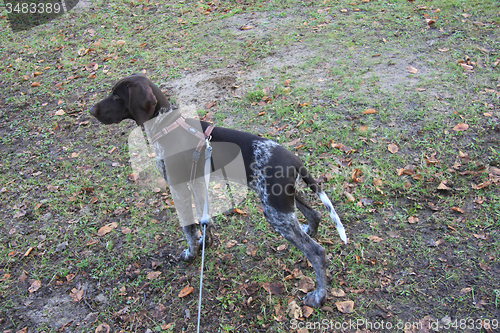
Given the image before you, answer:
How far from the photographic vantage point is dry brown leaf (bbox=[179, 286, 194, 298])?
350 cm

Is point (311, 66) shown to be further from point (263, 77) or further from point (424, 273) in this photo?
point (424, 273)

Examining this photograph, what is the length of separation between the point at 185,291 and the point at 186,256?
0.44m

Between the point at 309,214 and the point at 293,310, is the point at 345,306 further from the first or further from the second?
the point at 309,214

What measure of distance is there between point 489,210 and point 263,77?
447 cm

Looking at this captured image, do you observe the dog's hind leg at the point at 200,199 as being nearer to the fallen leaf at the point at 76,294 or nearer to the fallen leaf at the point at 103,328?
the fallen leaf at the point at 103,328

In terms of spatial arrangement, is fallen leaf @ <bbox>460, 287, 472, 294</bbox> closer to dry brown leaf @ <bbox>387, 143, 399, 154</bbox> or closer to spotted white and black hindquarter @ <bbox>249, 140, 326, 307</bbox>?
spotted white and black hindquarter @ <bbox>249, 140, 326, 307</bbox>

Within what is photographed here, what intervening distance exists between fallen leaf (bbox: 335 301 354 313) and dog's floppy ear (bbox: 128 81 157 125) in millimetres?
2784

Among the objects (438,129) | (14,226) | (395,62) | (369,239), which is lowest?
(14,226)

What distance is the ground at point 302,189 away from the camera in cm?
332

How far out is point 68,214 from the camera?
15.0 feet

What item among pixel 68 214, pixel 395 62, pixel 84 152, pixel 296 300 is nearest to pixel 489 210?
pixel 296 300

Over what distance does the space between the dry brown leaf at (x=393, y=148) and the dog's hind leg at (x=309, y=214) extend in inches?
A: 72.7

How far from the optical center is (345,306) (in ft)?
10.5

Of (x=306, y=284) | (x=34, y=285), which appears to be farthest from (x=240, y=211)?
(x=34, y=285)
